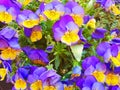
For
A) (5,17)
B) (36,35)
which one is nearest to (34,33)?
(36,35)

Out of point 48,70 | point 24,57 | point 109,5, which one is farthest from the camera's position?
point 109,5

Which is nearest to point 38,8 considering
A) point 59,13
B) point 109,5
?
point 59,13

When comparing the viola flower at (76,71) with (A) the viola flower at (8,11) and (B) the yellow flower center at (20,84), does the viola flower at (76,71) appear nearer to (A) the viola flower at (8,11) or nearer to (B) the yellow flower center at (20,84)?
(B) the yellow flower center at (20,84)

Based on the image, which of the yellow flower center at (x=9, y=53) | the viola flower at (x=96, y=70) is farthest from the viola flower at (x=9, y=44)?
the viola flower at (x=96, y=70)

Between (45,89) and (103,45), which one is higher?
(103,45)

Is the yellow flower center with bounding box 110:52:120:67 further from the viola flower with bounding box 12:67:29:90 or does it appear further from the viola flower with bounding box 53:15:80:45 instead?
the viola flower with bounding box 12:67:29:90

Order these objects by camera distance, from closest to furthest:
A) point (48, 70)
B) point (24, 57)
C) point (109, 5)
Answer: point (48, 70)
point (24, 57)
point (109, 5)

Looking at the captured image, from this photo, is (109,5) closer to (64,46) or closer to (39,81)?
(64,46)
